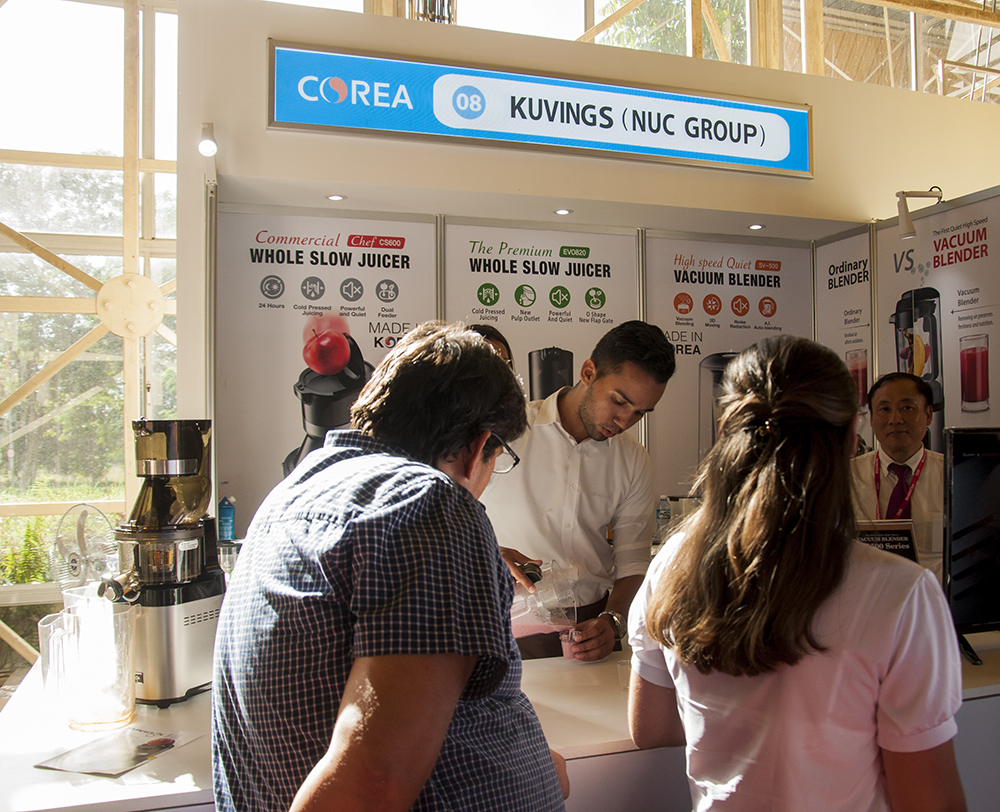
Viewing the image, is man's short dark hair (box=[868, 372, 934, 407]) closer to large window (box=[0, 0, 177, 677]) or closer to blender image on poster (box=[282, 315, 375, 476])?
blender image on poster (box=[282, 315, 375, 476])

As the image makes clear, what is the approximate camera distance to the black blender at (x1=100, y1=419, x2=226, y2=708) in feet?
5.76

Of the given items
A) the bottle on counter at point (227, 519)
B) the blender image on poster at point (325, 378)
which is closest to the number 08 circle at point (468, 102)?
the blender image on poster at point (325, 378)

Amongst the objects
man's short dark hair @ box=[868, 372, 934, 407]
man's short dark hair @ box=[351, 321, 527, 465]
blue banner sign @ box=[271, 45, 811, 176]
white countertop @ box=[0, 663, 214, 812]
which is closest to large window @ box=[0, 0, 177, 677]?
blue banner sign @ box=[271, 45, 811, 176]

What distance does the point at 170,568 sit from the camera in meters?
1.80

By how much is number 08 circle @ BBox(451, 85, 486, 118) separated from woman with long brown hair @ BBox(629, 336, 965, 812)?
2.61 m

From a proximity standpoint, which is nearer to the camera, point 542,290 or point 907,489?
point 907,489

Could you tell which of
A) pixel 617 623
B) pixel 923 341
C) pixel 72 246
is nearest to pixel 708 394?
pixel 923 341

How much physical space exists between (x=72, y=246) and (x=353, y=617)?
661cm

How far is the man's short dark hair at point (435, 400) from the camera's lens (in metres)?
1.02

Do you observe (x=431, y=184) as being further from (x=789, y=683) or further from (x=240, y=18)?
(x=789, y=683)

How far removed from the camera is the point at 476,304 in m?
3.96

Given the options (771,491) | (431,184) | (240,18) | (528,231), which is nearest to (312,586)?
(771,491)

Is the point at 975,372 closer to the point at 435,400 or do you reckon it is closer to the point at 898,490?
the point at 898,490

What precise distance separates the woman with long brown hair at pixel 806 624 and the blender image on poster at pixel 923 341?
3000mm
